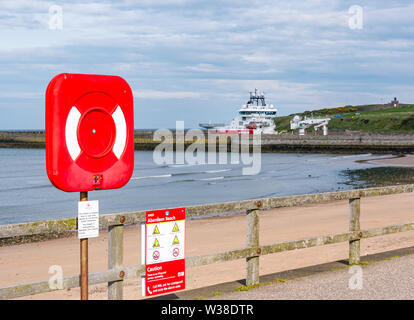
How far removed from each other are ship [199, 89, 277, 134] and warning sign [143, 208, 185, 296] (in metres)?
110

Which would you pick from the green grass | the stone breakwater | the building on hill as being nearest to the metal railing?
the stone breakwater

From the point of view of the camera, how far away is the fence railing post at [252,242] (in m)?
6.30

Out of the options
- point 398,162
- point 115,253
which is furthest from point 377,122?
point 115,253

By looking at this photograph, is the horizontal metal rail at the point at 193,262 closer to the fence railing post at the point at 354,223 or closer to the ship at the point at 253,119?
the fence railing post at the point at 354,223

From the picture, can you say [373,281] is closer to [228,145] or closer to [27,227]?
[27,227]

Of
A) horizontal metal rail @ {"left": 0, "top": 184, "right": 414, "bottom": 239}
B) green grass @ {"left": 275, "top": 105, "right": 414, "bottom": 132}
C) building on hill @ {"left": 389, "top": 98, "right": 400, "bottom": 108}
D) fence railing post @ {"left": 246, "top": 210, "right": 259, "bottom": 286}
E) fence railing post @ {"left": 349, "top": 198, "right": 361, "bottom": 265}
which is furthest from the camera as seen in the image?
building on hill @ {"left": 389, "top": 98, "right": 400, "bottom": 108}

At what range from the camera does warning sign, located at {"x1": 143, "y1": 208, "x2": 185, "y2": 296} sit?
5074 mm

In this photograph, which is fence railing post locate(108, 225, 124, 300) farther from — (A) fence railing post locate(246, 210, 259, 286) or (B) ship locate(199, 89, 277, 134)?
(B) ship locate(199, 89, 277, 134)

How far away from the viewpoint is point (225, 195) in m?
31.0

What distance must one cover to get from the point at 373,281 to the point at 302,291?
981 millimetres

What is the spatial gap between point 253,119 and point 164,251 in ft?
372

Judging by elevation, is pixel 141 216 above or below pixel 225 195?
above
